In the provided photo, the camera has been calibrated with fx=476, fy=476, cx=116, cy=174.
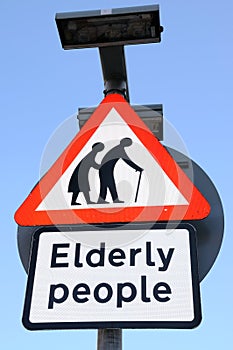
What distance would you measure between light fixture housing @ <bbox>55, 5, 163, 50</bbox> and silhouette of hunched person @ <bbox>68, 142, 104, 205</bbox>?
1.05 feet

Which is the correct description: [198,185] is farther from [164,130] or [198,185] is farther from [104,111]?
[104,111]

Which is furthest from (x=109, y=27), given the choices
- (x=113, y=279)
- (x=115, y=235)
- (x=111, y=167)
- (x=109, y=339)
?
(x=109, y=339)

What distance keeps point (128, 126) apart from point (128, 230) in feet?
1.14

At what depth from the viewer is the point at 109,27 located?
1.31 m

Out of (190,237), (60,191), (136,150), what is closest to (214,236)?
(190,237)

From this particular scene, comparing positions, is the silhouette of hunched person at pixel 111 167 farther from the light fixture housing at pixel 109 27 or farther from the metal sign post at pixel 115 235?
the light fixture housing at pixel 109 27

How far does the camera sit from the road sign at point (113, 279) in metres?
0.93

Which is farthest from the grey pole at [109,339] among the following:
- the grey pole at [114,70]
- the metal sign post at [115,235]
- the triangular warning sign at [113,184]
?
the grey pole at [114,70]

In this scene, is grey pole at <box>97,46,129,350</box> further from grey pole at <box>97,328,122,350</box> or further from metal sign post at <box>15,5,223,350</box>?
grey pole at <box>97,328,122,350</box>

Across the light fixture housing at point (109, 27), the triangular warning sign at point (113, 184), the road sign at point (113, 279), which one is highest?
the light fixture housing at point (109, 27)

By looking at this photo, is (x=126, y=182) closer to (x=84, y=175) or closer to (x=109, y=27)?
(x=84, y=175)

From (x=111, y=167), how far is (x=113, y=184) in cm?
6

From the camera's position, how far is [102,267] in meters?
0.99

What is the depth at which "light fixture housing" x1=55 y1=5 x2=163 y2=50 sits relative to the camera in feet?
4.12
